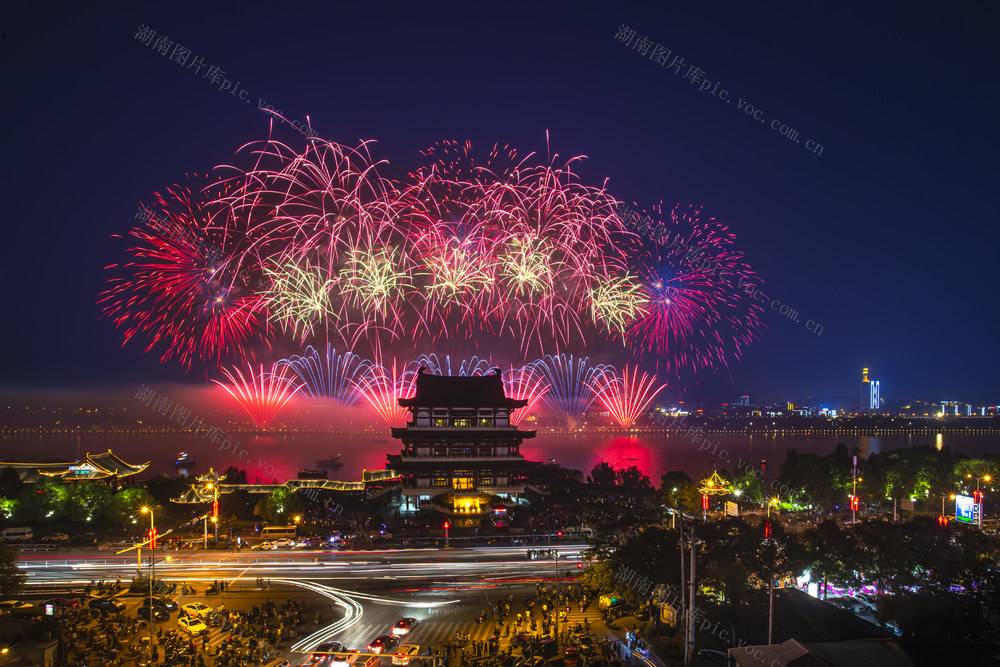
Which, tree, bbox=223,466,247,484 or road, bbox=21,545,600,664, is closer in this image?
road, bbox=21,545,600,664

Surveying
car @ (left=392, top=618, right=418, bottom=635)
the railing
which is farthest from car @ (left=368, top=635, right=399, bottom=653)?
the railing

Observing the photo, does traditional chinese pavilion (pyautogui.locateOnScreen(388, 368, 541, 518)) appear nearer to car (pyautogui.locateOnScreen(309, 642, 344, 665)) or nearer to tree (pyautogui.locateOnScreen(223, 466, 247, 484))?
tree (pyautogui.locateOnScreen(223, 466, 247, 484))

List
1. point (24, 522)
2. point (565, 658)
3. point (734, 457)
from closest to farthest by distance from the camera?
point (565, 658)
point (24, 522)
point (734, 457)

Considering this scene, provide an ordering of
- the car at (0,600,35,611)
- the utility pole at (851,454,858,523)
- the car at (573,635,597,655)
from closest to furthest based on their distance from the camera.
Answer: the car at (573,635,597,655), the car at (0,600,35,611), the utility pole at (851,454,858,523)

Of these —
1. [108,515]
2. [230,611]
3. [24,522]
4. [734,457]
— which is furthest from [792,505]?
[734,457]

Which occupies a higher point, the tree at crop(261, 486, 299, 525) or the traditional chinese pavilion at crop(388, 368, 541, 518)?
the traditional chinese pavilion at crop(388, 368, 541, 518)

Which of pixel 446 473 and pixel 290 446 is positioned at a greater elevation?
pixel 446 473

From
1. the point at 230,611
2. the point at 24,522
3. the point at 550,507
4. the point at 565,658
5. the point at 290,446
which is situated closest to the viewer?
the point at 565,658

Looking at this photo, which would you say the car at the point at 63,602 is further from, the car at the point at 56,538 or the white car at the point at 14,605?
the car at the point at 56,538

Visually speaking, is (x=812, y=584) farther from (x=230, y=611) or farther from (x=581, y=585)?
(x=230, y=611)
